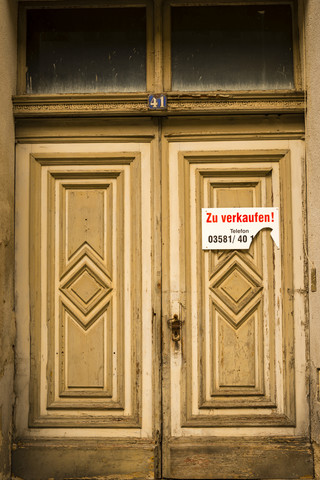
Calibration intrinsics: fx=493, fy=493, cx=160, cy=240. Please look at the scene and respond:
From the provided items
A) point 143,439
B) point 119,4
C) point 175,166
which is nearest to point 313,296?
point 175,166

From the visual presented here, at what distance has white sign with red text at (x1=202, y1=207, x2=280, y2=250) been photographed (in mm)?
3270

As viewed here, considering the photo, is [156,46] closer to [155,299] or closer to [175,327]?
[155,299]

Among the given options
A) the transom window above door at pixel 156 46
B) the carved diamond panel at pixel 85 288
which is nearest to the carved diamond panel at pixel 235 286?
the carved diamond panel at pixel 85 288

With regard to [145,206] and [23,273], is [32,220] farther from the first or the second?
[145,206]

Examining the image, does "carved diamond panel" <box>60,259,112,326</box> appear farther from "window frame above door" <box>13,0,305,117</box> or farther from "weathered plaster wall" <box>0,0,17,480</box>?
"window frame above door" <box>13,0,305,117</box>

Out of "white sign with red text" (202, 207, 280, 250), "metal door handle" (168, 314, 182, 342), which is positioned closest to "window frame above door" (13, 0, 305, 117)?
"white sign with red text" (202, 207, 280, 250)

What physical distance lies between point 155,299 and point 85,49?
5.82 feet

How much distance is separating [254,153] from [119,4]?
1.37 meters

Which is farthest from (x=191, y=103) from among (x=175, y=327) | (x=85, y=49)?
(x=175, y=327)

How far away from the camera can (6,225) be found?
3170 mm

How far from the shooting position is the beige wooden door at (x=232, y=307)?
3209 mm

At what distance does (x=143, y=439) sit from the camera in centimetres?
321

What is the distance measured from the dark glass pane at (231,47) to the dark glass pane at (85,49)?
281mm

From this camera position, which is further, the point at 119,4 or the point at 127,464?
the point at 119,4
